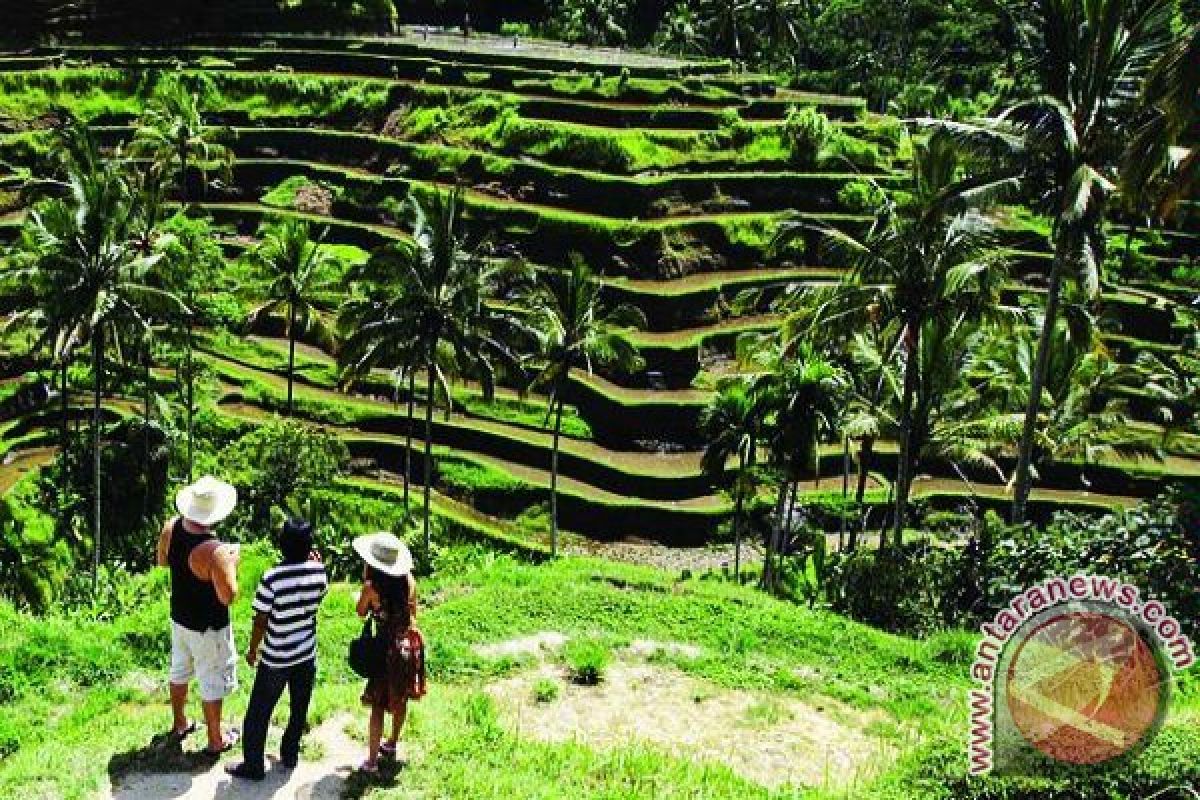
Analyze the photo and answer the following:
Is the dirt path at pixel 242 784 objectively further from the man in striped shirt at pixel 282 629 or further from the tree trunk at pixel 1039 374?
the tree trunk at pixel 1039 374

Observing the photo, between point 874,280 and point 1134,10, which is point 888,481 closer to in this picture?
point 874,280

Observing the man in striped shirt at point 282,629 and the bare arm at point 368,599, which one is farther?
the bare arm at point 368,599

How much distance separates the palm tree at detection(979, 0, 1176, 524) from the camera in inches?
529

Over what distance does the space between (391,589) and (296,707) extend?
0.91 metres

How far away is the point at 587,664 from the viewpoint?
964cm

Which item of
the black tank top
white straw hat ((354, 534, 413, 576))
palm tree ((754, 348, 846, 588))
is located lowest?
palm tree ((754, 348, 846, 588))

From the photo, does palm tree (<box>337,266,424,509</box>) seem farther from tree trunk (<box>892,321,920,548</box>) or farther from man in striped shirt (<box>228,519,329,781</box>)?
man in striped shirt (<box>228,519,329,781</box>)

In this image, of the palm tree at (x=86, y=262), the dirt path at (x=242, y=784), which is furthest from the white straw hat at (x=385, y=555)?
the palm tree at (x=86, y=262)

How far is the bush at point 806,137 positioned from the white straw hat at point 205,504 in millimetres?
32790

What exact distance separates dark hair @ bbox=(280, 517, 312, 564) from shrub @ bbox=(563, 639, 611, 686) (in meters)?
3.43

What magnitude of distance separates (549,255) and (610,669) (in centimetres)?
2535

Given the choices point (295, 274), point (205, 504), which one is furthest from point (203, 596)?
point (295, 274)

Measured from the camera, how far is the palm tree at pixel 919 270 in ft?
50.7

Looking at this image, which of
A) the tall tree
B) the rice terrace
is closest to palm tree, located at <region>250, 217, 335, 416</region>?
the rice terrace
